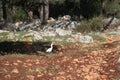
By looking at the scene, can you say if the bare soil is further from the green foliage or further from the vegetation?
the green foliage

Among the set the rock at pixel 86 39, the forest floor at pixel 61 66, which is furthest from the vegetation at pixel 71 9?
the forest floor at pixel 61 66

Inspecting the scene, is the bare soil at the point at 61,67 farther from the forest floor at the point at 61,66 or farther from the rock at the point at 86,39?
the rock at the point at 86,39

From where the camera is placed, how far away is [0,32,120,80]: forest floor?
11359 millimetres

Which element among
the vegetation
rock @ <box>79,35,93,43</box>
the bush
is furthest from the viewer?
the vegetation

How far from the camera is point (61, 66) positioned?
1244 cm

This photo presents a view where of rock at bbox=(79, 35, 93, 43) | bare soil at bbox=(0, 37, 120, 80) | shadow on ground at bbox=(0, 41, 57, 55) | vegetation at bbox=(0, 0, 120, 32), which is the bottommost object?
vegetation at bbox=(0, 0, 120, 32)

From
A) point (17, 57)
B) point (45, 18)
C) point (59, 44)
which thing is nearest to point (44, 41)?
point (59, 44)

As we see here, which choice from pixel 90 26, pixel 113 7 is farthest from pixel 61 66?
pixel 113 7

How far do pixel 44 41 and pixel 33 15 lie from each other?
75.3 ft

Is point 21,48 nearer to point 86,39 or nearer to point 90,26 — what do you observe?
point 86,39

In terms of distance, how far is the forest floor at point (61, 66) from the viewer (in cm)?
1136

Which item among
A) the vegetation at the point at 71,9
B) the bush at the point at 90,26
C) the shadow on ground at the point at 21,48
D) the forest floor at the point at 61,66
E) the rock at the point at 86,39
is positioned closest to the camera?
the forest floor at the point at 61,66

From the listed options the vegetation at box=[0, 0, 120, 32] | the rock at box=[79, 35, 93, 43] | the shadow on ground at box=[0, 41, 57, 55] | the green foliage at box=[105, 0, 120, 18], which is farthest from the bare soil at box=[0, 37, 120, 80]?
the green foliage at box=[105, 0, 120, 18]

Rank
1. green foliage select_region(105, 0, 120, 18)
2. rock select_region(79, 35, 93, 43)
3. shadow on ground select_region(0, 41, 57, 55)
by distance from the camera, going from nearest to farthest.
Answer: shadow on ground select_region(0, 41, 57, 55) < rock select_region(79, 35, 93, 43) < green foliage select_region(105, 0, 120, 18)
